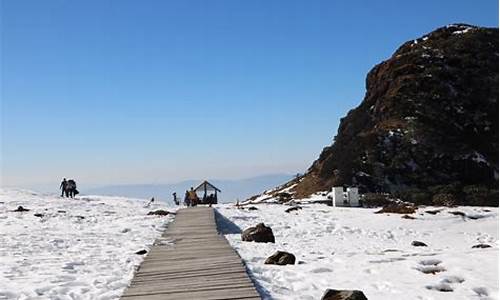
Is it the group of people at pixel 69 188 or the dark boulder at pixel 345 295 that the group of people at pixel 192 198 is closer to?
the group of people at pixel 69 188

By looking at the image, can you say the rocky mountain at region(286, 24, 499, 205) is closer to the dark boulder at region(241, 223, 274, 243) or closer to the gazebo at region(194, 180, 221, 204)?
the gazebo at region(194, 180, 221, 204)

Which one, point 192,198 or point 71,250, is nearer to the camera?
point 71,250

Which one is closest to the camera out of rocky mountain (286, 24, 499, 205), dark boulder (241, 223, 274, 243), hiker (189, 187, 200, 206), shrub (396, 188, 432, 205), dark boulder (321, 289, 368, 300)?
dark boulder (321, 289, 368, 300)

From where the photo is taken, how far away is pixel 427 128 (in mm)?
44812

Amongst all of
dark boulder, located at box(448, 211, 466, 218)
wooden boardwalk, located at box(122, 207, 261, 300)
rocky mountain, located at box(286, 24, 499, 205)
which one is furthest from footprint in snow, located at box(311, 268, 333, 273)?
rocky mountain, located at box(286, 24, 499, 205)

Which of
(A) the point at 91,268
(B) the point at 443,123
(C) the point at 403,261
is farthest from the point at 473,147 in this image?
(A) the point at 91,268

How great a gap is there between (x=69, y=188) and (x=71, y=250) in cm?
2963

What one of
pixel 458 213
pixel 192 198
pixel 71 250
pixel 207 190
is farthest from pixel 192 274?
pixel 207 190

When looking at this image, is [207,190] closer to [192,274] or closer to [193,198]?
[193,198]

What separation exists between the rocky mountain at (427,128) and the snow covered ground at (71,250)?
1909cm

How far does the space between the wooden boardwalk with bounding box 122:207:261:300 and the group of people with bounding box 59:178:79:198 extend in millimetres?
30777

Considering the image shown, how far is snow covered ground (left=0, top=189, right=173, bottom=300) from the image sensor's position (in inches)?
354

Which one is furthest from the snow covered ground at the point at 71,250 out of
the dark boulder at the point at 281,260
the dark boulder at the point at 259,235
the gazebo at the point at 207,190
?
the gazebo at the point at 207,190

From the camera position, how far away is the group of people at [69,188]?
42303mm
